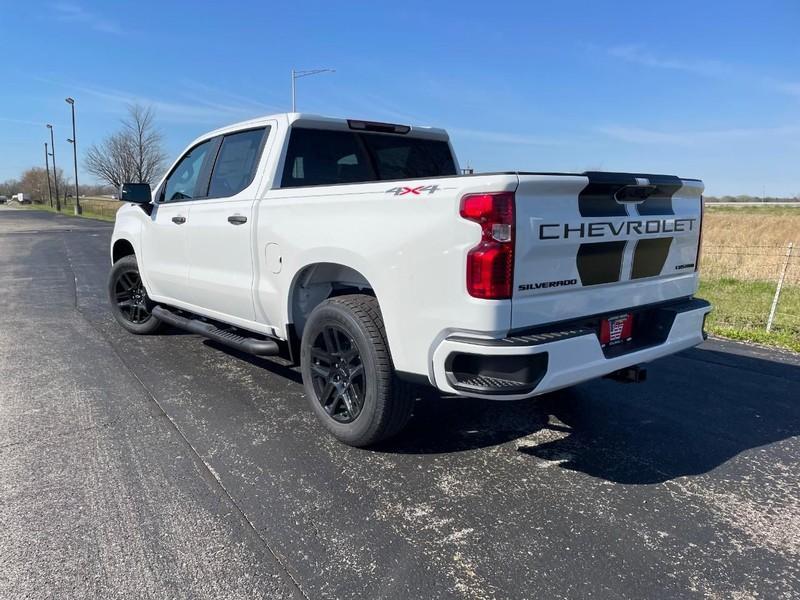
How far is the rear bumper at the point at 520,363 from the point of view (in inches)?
111

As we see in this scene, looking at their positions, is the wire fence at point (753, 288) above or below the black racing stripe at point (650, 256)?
below

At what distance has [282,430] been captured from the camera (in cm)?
394

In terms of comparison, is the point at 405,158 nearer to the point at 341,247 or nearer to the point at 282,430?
the point at 341,247

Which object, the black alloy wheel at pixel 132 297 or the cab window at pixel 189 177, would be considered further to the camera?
the black alloy wheel at pixel 132 297

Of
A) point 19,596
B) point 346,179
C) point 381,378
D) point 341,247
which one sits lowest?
point 19,596

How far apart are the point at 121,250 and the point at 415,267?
16.9ft

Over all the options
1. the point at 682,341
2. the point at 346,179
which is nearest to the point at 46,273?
the point at 346,179

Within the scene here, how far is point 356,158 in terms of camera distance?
4801mm

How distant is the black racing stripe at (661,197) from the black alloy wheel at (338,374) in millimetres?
1876

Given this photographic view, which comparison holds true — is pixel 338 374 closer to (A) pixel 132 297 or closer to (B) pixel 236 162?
(B) pixel 236 162

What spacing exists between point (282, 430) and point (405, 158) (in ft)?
8.25

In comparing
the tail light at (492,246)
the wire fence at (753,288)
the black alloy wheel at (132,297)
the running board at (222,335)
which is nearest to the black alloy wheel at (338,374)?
the running board at (222,335)

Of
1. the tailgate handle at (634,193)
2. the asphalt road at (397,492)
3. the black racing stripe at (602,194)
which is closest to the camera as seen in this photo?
the asphalt road at (397,492)

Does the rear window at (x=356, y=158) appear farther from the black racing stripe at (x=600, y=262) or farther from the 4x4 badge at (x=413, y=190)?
the black racing stripe at (x=600, y=262)
